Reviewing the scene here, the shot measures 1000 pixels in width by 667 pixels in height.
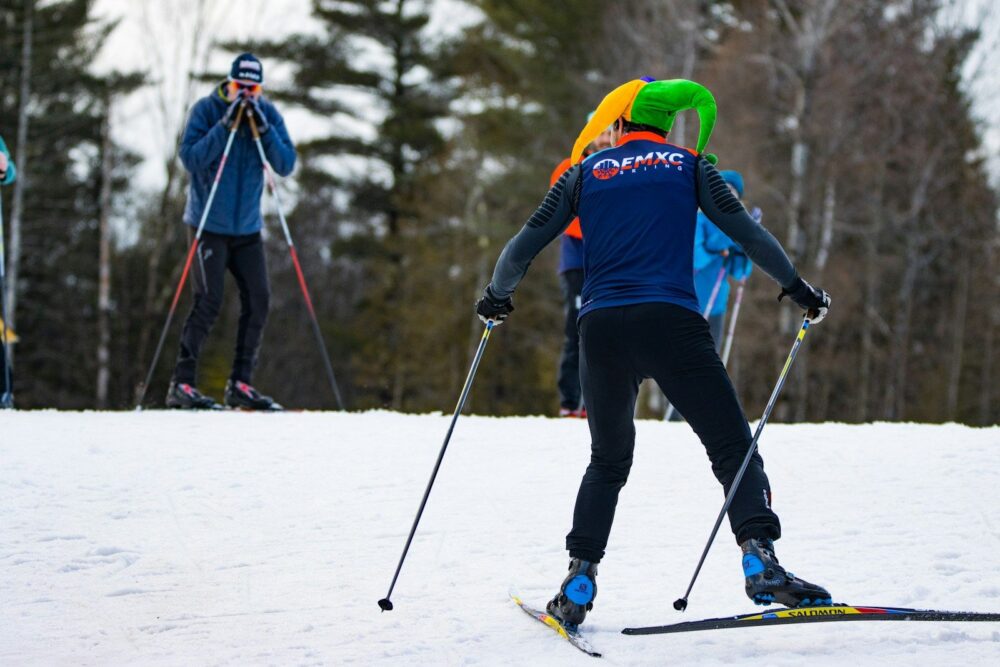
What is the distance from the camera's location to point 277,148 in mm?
7457

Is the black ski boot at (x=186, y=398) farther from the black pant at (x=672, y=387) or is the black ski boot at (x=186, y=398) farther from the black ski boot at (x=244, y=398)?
the black pant at (x=672, y=387)

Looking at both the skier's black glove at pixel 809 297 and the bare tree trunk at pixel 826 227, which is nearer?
the skier's black glove at pixel 809 297

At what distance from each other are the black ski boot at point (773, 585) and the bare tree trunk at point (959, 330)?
91.4 ft

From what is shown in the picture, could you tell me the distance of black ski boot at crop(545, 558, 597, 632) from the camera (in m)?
3.74

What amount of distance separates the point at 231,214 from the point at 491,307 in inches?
151

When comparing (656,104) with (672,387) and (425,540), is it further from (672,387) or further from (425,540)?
(425,540)

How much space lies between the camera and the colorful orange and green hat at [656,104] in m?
3.90

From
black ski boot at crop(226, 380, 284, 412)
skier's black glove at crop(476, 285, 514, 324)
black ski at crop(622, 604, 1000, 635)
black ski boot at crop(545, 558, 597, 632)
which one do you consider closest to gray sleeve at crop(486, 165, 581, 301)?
skier's black glove at crop(476, 285, 514, 324)

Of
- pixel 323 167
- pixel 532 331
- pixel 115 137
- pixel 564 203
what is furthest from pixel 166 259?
pixel 564 203

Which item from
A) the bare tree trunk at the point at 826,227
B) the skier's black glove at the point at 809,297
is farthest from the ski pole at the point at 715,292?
the bare tree trunk at the point at 826,227

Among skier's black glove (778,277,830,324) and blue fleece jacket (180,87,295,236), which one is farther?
blue fleece jacket (180,87,295,236)

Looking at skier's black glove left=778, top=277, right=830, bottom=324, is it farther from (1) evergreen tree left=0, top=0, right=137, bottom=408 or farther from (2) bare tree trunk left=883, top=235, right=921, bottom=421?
(2) bare tree trunk left=883, top=235, right=921, bottom=421

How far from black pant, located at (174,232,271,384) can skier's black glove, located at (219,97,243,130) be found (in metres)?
0.80

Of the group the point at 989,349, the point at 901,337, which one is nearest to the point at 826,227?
the point at 901,337
